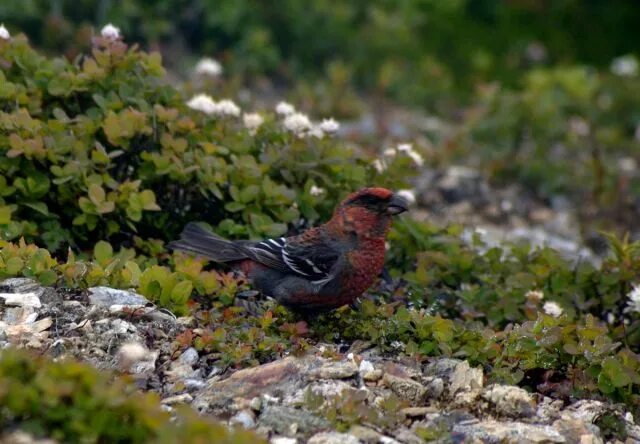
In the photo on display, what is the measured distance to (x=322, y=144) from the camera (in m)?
6.14

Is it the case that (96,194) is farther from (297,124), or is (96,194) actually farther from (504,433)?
(504,433)

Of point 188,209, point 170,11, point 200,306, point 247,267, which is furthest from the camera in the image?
point 170,11

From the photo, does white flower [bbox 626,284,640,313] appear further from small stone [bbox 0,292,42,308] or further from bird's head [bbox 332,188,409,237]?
small stone [bbox 0,292,42,308]

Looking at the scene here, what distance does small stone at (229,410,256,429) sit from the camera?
4.04m

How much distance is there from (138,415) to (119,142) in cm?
257

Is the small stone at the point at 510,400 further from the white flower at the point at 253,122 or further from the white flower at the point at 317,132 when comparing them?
the white flower at the point at 253,122

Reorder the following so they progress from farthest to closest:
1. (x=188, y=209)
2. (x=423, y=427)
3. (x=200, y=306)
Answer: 1. (x=188, y=209)
2. (x=200, y=306)
3. (x=423, y=427)

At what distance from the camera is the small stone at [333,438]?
154 inches

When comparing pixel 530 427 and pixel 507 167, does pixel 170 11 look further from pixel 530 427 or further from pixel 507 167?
pixel 530 427

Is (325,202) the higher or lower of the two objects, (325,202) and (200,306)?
the higher

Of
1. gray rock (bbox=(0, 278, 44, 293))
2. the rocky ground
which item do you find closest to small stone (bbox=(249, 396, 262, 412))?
the rocky ground

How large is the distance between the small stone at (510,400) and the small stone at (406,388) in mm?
263

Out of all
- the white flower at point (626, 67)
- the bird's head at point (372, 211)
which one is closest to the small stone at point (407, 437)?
the bird's head at point (372, 211)

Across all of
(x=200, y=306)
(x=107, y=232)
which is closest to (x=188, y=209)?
(x=107, y=232)
